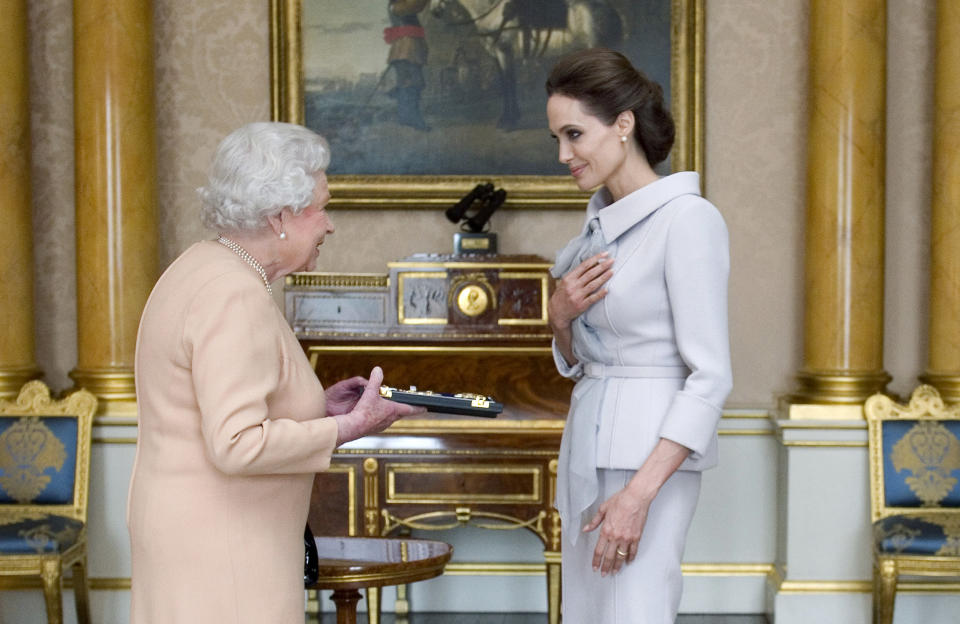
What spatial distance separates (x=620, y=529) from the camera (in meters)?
2.12

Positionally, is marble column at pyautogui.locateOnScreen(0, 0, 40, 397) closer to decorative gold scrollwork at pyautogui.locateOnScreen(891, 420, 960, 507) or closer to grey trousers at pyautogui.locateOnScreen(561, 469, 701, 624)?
grey trousers at pyautogui.locateOnScreen(561, 469, 701, 624)

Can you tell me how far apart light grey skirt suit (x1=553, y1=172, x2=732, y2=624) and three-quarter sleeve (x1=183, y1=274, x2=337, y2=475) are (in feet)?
1.98

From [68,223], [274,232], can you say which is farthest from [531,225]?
[274,232]

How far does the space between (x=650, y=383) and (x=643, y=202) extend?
35cm

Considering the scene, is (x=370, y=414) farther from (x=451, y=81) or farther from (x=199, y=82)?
(x=199, y=82)

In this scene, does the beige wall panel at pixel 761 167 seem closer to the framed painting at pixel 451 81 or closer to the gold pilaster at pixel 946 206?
the framed painting at pixel 451 81

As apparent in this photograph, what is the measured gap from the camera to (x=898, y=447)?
443 cm

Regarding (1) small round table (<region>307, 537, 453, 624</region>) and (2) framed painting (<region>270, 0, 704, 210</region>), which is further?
(2) framed painting (<region>270, 0, 704, 210</region>)

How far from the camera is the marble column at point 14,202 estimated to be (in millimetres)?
4719

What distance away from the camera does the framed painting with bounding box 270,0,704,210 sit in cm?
497

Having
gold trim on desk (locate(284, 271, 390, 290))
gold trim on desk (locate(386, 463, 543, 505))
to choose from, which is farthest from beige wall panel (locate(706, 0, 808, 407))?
gold trim on desk (locate(284, 271, 390, 290))

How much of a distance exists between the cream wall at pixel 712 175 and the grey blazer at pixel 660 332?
9.22ft

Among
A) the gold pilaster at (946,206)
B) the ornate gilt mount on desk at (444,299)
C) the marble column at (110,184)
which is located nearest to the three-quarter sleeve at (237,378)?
the ornate gilt mount on desk at (444,299)

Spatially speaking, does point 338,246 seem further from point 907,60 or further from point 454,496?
point 907,60
